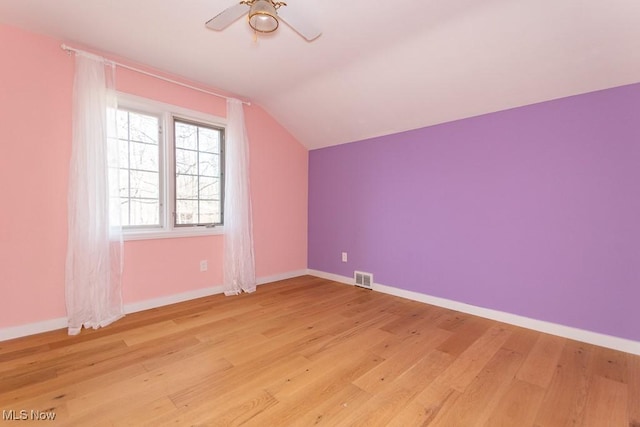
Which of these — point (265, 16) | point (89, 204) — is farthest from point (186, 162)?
point (265, 16)

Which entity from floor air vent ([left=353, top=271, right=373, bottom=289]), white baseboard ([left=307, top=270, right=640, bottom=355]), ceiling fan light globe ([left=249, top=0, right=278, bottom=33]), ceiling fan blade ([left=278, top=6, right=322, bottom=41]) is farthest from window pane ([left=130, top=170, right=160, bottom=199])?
white baseboard ([left=307, top=270, right=640, bottom=355])

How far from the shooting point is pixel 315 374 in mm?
1875

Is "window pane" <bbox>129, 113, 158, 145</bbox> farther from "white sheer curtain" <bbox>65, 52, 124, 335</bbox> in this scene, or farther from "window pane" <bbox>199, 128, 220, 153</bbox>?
"window pane" <bbox>199, 128, 220, 153</bbox>

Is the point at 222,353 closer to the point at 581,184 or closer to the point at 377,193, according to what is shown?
the point at 377,193

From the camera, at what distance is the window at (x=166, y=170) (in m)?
2.94

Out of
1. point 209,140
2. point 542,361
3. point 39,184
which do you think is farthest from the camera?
point 209,140

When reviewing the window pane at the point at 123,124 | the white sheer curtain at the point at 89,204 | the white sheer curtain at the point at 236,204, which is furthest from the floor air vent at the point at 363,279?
the window pane at the point at 123,124

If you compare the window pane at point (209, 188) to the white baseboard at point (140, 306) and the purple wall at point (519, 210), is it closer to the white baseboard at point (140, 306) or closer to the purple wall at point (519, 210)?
the white baseboard at point (140, 306)

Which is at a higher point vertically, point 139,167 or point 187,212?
point 139,167

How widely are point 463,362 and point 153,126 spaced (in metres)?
3.66

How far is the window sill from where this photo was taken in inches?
114

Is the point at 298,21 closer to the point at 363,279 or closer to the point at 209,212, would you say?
the point at 209,212

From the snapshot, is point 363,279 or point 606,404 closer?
point 606,404

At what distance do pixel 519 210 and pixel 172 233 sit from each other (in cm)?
358
